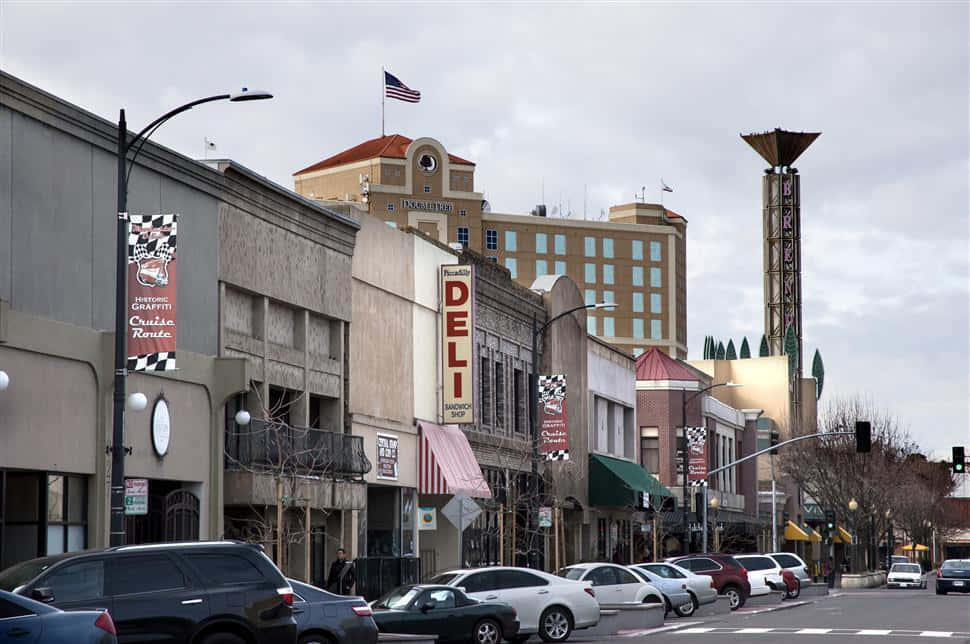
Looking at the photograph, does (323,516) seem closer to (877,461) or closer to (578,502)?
(578,502)

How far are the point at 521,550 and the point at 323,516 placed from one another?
525 inches

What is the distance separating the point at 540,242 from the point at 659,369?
66.8 metres

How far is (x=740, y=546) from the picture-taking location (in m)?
91.0

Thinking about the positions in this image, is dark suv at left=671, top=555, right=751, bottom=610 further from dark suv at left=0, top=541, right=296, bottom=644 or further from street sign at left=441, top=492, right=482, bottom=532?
dark suv at left=0, top=541, right=296, bottom=644

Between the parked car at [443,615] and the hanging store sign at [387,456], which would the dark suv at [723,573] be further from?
the parked car at [443,615]

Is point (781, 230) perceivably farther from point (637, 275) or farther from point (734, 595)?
point (734, 595)

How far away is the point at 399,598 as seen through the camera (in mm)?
29234

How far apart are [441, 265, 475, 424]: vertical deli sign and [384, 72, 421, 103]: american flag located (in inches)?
1183

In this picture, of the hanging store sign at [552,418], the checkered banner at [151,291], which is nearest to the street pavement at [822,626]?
the hanging store sign at [552,418]

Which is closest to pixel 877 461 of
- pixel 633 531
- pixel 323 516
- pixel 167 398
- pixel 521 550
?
pixel 633 531

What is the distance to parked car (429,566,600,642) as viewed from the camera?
31.5 meters

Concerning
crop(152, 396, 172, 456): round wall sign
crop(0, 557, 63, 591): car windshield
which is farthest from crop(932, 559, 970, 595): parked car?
crop(0, 557, 63, 591): car windshield

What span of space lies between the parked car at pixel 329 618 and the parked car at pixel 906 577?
197 ft

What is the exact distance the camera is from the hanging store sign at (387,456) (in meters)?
42.8
